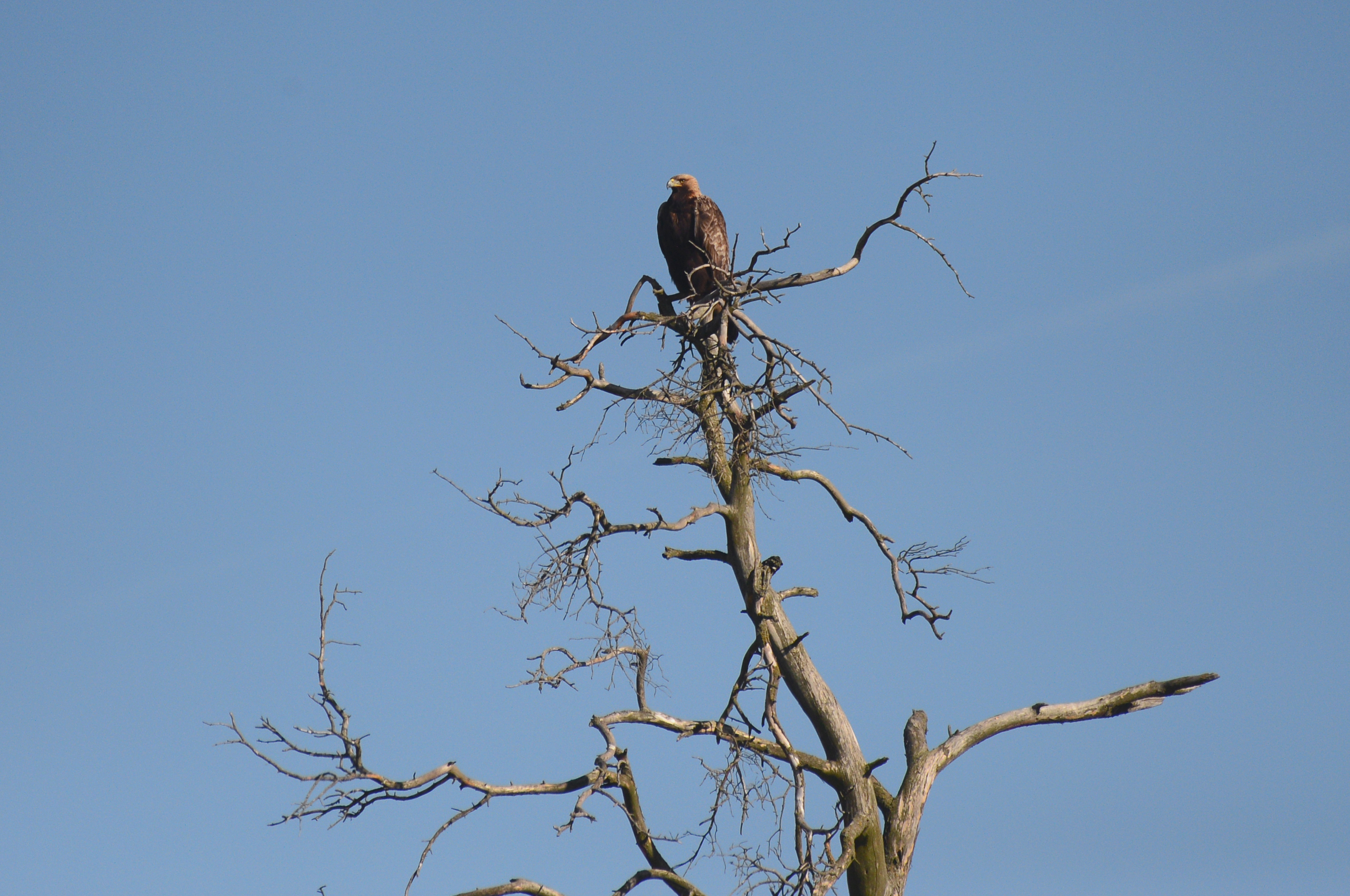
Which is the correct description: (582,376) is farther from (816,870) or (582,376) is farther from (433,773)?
(816,870)

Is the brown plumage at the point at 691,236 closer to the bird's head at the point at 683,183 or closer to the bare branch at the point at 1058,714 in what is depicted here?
the bird's head at the point at 683,183

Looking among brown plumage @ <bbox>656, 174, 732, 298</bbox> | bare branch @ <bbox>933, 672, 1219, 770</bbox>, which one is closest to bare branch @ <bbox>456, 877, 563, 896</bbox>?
bare branch @ <bbox>933, 672, 1219, 770</bbox>

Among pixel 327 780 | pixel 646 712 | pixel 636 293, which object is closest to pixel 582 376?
pixel 636 293

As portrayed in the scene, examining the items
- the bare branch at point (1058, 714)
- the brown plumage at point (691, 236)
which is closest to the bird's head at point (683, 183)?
the brown plumage at point (691, 236)

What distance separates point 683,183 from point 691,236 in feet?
1.91

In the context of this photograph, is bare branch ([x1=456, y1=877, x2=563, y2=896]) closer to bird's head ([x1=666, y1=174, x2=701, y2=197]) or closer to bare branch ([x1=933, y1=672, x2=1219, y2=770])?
bare branch ([x1=933, y1=672, x2=1219, y2=770])

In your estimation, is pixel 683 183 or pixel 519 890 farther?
pixel 683 183

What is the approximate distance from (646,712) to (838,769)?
1113 millimetres

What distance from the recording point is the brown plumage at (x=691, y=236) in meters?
8.14

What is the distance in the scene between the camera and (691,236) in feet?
26.9

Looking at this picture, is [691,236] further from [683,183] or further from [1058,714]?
[1058,714]

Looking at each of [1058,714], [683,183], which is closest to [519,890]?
[1058,714]

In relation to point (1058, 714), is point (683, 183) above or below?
above

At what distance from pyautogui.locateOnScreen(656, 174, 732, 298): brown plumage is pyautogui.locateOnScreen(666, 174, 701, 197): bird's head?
3 cm
